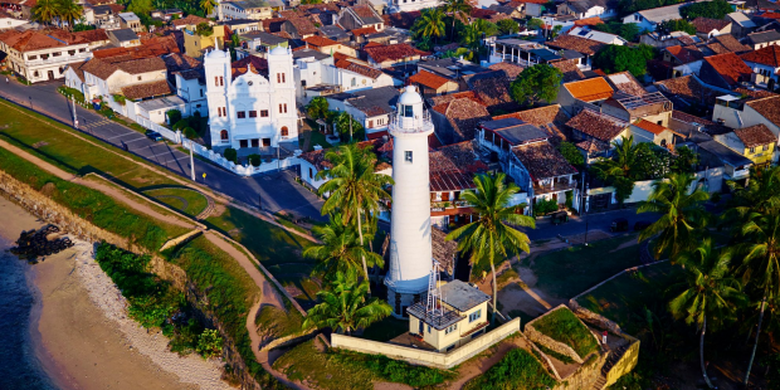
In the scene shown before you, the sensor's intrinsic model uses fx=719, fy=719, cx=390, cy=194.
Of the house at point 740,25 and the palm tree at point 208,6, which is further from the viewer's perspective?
the palm tree at point 208,6

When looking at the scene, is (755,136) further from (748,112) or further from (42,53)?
(42,53)

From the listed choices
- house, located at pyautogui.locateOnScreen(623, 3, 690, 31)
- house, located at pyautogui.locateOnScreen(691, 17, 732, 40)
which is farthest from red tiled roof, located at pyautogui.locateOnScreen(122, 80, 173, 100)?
house, located at pyautogui.locateOnScreen(691, 17, 732, 40)

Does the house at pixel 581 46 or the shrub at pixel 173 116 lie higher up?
the house at pixel 581 46

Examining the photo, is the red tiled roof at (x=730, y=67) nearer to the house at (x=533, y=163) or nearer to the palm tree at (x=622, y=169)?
the palm tree at (x=622, y=169)

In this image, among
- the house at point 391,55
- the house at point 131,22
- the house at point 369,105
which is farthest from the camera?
the house at point 131,22

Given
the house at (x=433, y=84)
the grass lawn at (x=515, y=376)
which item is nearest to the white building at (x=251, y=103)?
the house at (x=433, y=84)

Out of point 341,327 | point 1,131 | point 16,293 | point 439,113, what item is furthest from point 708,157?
point 1,131

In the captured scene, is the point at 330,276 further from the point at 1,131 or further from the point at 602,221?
the point at 1,131
